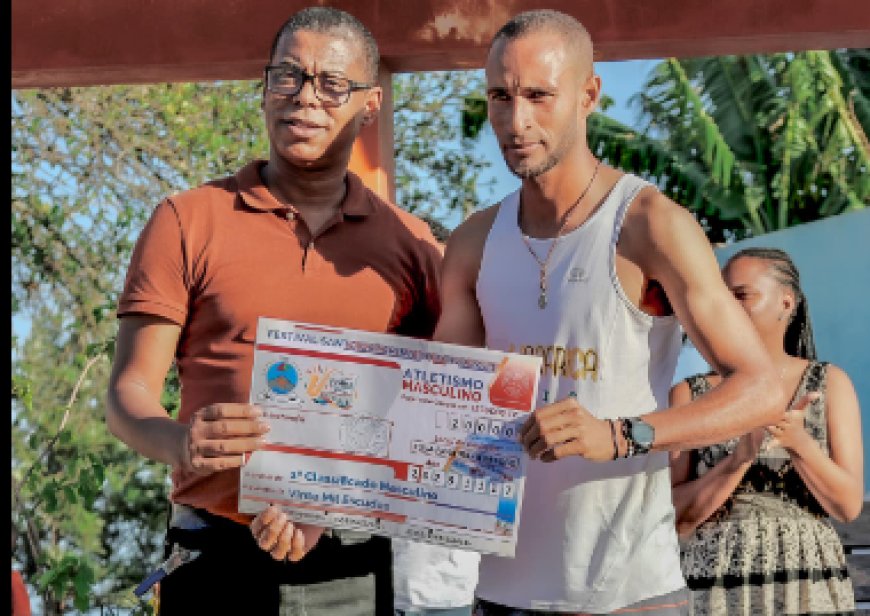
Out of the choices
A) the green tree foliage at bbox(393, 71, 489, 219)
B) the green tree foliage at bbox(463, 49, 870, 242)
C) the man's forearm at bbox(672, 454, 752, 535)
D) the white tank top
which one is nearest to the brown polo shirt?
the white tank top

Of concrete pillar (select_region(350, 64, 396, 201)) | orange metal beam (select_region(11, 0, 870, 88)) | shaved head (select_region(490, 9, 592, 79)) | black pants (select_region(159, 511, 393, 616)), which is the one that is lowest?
black pants (select_region(159, 511, 393, 616))

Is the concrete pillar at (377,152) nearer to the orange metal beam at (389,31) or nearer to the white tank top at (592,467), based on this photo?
the orange metal beam at (389,31)

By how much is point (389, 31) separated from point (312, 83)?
109 inches

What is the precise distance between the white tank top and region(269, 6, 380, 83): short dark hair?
53 cm

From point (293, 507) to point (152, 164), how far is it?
25.3 feet

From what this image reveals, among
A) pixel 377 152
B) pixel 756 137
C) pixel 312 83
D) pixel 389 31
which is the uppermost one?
pixel 756 137

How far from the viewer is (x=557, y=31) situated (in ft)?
7.95

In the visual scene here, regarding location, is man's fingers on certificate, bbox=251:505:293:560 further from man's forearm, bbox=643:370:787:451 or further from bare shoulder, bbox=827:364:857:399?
bare shoulder, bbox=827:364:857:399

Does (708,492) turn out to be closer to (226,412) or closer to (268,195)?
(268,195)

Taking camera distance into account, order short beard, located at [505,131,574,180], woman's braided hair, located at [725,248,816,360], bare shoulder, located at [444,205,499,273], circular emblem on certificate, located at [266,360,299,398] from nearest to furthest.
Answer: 1. circular emblem on certificate, located at [266,360,299,398]
2. short beard, located at [505,131,574,180]
3. bare shoulder, located at [444,205,499,273]
4. woman's braided hair, located at [725,248,816,360]

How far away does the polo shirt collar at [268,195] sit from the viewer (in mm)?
2566

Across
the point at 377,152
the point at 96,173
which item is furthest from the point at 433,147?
the point at 377,152

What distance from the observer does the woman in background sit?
334cm

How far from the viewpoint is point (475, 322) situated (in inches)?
98.3
